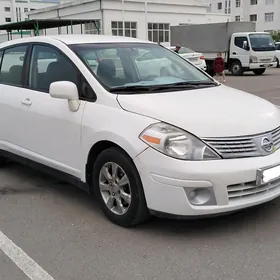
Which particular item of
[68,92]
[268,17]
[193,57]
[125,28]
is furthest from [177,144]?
[268,17]

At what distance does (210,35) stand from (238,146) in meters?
21.5

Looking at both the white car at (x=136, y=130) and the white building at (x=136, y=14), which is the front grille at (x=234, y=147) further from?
the white building at (x=136, y=14)

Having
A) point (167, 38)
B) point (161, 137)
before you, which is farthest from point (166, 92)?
point (167, 38)

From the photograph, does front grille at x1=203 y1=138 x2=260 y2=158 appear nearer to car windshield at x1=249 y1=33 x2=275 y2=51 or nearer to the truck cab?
the truck cab

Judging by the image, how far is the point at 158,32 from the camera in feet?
128

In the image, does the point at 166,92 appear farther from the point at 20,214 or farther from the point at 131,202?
the point at 20,214

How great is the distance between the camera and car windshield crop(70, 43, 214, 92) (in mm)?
4145

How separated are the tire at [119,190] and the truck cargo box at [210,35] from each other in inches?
793

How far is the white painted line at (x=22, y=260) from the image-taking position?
306cm

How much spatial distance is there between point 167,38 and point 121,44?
36257mm

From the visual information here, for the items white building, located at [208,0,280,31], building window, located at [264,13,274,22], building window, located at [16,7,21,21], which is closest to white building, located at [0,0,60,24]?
building window, located at [16,7,21,21]

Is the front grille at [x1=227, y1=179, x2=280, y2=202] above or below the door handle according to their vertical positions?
below

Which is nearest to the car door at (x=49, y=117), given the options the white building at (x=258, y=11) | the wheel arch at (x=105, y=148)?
the wheel arch at (x=105, y=148)

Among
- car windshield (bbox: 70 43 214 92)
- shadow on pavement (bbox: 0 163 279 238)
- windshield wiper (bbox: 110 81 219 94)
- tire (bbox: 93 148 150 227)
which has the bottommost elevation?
shadow on pavement (bbox: 0 163 279 238)
